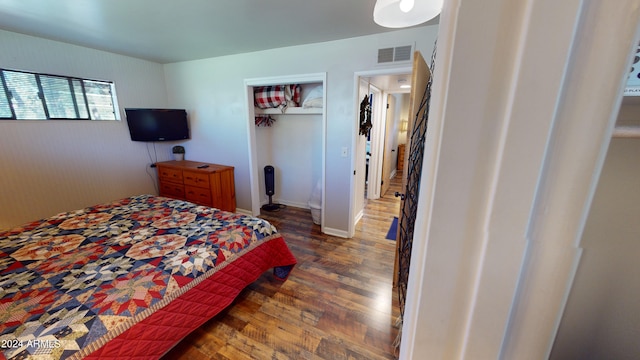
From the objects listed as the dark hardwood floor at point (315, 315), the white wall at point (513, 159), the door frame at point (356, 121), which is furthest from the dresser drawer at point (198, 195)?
the white wall at point (513, 159)

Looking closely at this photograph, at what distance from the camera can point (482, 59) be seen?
24cm

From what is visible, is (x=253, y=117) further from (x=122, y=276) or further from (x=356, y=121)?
(x=122, y=276)

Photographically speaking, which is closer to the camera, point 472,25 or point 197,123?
point 472,25

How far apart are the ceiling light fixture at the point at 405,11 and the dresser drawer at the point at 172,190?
367cm

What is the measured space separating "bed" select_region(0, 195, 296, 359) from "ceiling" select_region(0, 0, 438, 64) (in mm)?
1815

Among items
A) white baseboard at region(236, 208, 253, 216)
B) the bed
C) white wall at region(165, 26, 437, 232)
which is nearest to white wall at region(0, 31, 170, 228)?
white wall at region(165, 26, 437, 232)

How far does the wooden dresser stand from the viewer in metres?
3.44

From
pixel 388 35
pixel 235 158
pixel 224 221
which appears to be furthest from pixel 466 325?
pixel 235 158

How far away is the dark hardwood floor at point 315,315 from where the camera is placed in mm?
1583

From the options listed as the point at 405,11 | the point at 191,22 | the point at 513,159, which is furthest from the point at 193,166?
the point at 513,159

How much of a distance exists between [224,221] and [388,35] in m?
2.51

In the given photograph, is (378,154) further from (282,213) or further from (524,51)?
(524,51)

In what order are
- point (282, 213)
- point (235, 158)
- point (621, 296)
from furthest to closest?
point (282, 213) < point (235, 158) < point (621, 296)

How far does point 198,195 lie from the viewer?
3537mm
